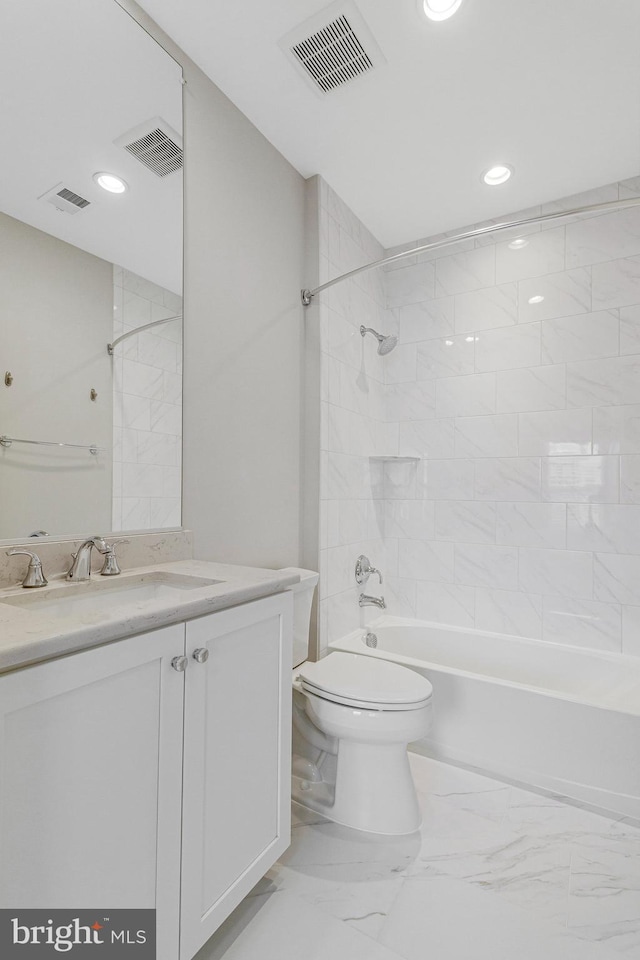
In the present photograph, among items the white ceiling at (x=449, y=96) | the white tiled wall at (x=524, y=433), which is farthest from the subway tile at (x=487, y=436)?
the white ceiling at (x=449, y=96)

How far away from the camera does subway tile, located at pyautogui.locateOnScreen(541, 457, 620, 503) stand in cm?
232

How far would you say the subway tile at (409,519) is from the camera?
A: 281cm

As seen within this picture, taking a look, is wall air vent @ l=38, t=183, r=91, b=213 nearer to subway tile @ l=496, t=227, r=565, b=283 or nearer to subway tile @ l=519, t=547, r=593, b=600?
subway tile @ l=496, t=227, r=565, b=283

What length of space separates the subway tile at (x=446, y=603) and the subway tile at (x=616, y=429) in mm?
982

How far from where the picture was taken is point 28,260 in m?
1.26

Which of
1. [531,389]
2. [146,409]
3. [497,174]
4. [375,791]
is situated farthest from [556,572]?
[146,409]

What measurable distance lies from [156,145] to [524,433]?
2.03 meters

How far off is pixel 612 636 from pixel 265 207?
8.16 feet

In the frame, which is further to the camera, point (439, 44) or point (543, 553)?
point (543, 553)

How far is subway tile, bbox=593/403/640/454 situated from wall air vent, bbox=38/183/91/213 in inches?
89.5

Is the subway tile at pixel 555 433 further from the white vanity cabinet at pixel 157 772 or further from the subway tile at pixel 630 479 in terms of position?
the white vanity cabinet at pixel 157 772

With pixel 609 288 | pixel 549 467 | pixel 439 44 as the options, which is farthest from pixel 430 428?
pixel 439 44

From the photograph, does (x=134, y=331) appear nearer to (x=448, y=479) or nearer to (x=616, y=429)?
(x=448, y=479)

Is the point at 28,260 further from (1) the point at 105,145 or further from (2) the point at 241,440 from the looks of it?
(2) the point at 241,440
